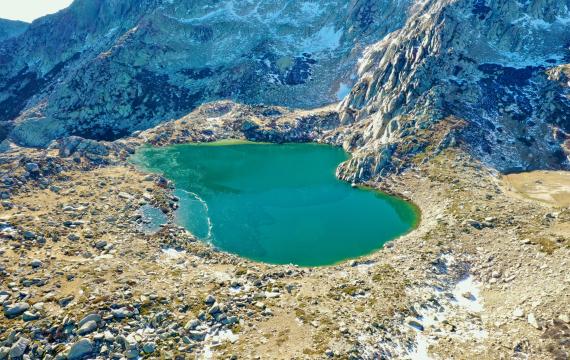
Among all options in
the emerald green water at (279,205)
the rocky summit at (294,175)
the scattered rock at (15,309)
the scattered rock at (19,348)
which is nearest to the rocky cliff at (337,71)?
the rocky summit at (294,175)

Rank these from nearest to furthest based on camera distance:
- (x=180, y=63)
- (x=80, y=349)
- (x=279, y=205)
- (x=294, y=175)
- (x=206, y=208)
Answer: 1. (x=80, y=349)
2. (x=206, y=208)
3. (x=279, y=205)
4. (x=294, y=175)
5. (x=180, y=63)

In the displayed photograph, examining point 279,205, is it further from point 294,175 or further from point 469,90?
point 469,90

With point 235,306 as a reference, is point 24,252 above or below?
above

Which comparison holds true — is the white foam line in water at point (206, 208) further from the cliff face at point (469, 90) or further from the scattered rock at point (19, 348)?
the cliff face at point (469, 90)

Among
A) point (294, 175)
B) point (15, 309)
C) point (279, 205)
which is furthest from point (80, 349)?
point (294, 175)

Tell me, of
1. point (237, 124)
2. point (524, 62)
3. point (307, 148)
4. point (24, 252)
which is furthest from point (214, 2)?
point (24, 252)

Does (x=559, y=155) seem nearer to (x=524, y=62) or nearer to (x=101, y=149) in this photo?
(x=524, y=62)
